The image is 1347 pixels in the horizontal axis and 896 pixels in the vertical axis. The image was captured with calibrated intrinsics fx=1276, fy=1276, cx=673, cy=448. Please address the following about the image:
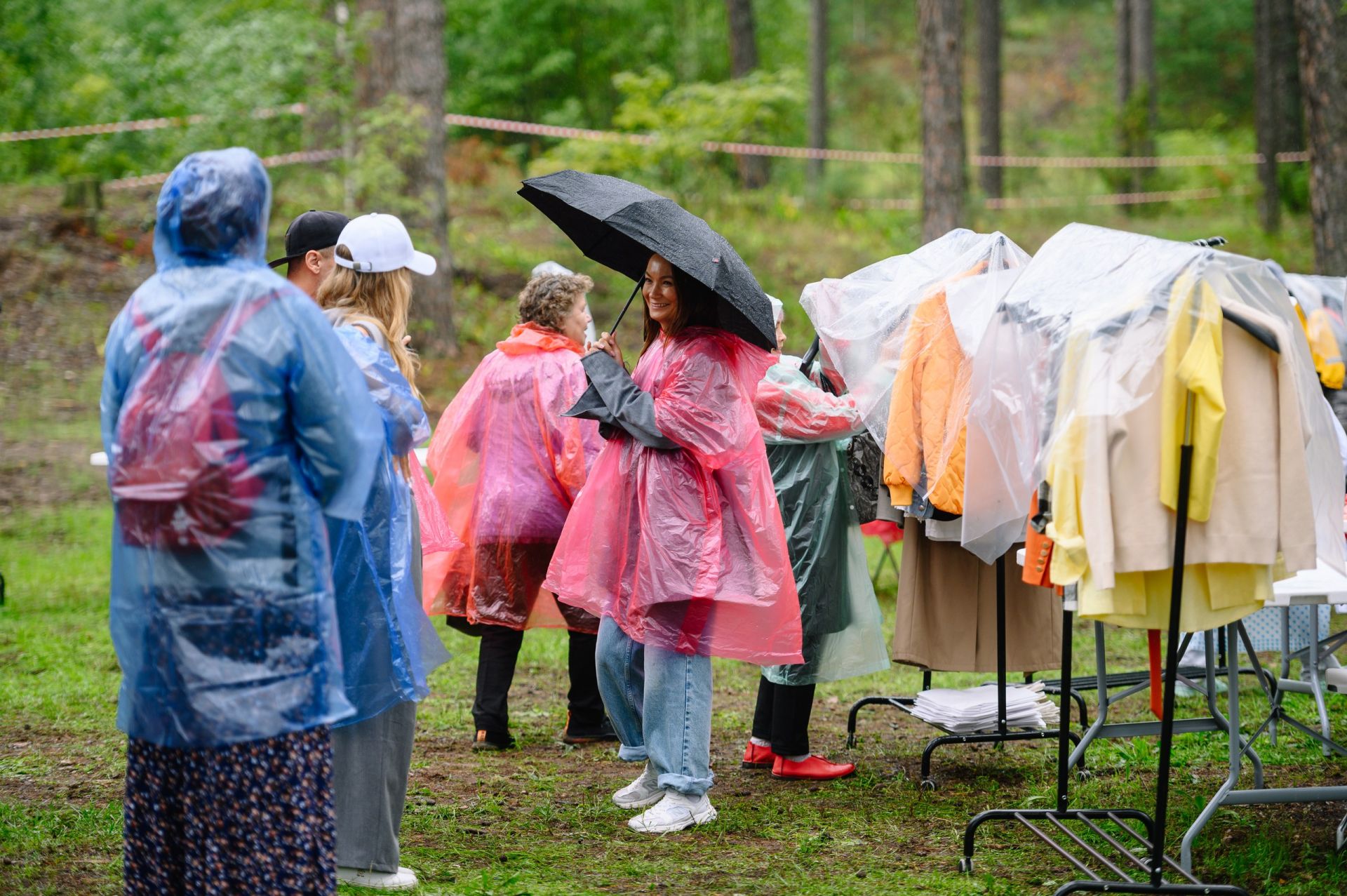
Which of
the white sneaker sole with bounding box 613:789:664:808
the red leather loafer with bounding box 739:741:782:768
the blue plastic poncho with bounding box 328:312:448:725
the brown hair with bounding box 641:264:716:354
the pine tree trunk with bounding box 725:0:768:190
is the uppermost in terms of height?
the pine tree trunk with bounding box 725:0:768:190

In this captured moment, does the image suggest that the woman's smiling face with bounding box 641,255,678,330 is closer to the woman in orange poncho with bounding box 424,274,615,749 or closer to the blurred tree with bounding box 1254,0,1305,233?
the woman in orange poncho with bounding box 424,274,615,749

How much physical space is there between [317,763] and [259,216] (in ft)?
3.83

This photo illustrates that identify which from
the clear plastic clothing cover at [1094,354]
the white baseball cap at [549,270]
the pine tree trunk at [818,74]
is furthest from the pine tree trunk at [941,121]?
the pine tree trunk at [818,74]

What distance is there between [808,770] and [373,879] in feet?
5.96

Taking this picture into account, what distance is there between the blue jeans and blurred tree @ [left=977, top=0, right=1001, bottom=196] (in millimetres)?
17375

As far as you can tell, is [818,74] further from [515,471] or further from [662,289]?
[662,289]

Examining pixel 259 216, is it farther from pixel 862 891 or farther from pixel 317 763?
pixel 862 891

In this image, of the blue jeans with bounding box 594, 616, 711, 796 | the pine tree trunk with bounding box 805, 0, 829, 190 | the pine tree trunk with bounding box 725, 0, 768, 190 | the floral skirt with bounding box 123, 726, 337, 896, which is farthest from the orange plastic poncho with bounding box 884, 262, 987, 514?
the pine tree trunk with bounding box 805, 0, 829, 190


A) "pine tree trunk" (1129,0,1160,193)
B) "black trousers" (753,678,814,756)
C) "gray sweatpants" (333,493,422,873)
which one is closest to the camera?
"gray sweatpants" (333,493,422,873)

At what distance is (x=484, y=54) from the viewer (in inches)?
808

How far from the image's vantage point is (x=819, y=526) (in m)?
4.66

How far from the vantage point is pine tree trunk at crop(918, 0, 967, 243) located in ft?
36.7

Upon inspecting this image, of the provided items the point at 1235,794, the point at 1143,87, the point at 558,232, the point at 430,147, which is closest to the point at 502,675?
the point at 1235,794

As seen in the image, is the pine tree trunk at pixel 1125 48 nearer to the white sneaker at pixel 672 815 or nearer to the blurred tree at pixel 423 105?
the blurred tree at pixel 423 105
